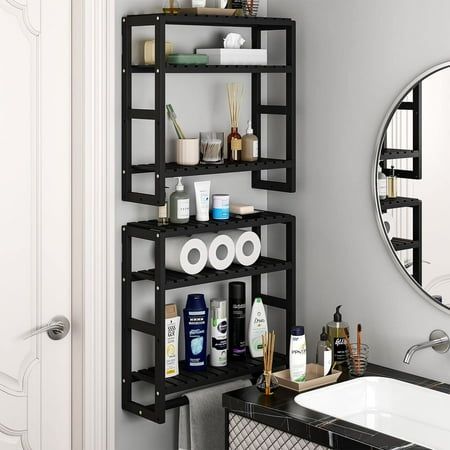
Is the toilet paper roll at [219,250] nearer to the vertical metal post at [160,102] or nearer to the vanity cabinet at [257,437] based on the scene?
the vertical metal post at [160,102]

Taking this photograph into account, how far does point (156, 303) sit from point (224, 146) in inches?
23.4

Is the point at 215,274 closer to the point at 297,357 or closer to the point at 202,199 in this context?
the point at 202,199

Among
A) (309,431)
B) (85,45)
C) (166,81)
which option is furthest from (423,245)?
(85,45)

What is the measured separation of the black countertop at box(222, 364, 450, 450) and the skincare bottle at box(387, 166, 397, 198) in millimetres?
516

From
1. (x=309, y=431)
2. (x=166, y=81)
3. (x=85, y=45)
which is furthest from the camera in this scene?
(x=166, y=81)

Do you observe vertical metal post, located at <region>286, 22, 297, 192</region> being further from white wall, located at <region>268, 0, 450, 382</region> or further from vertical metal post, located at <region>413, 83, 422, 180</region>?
vertical metal post, located at <region>413, 83, 422, 180</region>

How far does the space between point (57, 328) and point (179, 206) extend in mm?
499

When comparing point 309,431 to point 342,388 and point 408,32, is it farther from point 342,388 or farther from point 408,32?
point 408,32

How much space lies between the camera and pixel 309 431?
2.22m

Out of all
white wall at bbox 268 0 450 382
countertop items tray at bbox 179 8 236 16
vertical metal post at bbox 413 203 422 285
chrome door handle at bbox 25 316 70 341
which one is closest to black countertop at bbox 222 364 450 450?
white wall at bbox 268 0 450 382

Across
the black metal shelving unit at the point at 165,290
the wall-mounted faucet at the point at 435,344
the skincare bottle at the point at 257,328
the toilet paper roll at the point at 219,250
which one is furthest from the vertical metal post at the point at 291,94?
the wall-mounted faucet at the point at 435,344

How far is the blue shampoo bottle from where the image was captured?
2.71m

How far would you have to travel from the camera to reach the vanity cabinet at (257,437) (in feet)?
7.47

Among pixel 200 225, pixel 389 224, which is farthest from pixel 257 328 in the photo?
pixel 389 224
